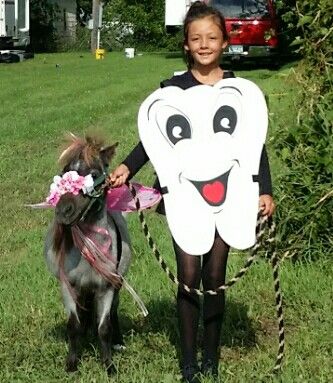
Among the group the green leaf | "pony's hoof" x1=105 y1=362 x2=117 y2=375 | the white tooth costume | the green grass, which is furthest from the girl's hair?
the green leaf

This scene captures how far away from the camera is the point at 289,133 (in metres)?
6.42

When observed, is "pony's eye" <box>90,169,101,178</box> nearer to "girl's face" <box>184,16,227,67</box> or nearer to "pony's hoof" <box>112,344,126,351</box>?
"girl's face" <box>184,16,227,67</box>

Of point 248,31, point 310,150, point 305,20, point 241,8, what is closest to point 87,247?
point 310,150

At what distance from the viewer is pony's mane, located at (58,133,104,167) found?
428 cm

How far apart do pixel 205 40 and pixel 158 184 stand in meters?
0.72

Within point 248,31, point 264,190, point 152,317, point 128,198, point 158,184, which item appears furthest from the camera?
point 248,31

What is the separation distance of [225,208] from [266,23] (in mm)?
20164

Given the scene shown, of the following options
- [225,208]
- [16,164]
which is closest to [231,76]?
[225,208]

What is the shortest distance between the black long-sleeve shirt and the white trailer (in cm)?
2623

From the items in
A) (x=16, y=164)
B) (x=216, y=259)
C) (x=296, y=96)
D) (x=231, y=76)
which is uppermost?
(x=231, y=76)

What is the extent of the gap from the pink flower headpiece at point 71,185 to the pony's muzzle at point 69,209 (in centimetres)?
3

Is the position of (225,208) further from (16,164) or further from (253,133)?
(16,164)

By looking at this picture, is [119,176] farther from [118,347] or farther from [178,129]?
[118,347]

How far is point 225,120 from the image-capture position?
421 centimetres
